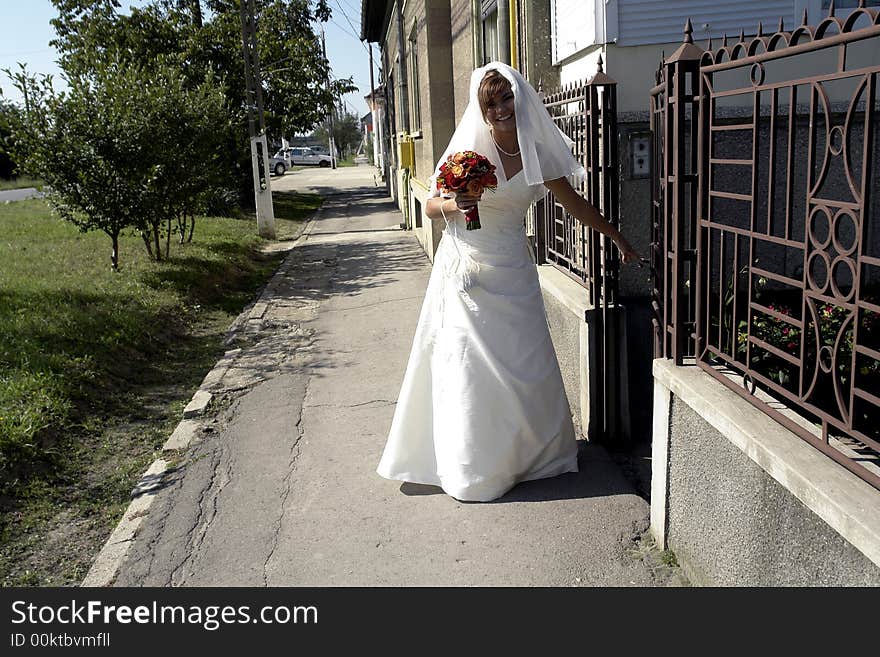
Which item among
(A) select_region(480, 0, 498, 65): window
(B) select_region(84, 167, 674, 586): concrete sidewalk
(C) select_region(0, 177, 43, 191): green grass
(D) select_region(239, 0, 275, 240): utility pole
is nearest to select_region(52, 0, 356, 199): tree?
(D) select_region(239, 0, 275, 240): utility pole

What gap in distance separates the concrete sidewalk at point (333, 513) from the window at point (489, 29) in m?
3.74

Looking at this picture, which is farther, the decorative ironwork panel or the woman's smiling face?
the woman's smiling face

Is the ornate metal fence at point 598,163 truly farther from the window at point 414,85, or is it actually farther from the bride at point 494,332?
the window at point 414,85

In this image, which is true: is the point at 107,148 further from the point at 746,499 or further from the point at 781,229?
the point at 746,499

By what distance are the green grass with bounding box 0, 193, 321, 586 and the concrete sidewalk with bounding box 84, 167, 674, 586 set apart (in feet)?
0.98

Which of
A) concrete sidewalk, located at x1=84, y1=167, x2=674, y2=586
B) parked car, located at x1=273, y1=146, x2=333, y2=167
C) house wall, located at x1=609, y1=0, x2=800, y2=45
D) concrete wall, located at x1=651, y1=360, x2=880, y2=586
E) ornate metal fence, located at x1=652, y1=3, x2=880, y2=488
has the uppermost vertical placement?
parked car, located at x1=273, y1=146, x2=333, y2=167

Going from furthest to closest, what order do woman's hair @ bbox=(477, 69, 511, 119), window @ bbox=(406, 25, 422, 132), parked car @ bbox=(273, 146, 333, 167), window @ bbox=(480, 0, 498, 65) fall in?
parked car @ bbox=(273, 146, 333, 167), window @ bbox=(406, 25, 422, 132), window @ bbox=(480, 0, 498, 65), woman's hair @ bbox=(477, 69, 511, 119)

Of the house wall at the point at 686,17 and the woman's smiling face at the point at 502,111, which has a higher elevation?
the house wall at the point at 686,17

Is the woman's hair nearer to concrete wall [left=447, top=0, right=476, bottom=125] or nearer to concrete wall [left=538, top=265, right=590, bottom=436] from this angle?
concrete wall [left=538, top=265, right=590, bottom=436]

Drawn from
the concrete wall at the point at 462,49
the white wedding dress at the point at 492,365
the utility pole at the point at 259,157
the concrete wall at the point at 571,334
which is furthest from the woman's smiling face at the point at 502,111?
the utility pole at the point at 259,157

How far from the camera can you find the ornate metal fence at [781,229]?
233 centimetres

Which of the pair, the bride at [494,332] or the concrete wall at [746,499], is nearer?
the concrete wall at [746,499]

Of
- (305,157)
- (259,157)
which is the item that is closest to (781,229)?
(259,157)

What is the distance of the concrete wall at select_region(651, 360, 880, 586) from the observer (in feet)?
7.32
